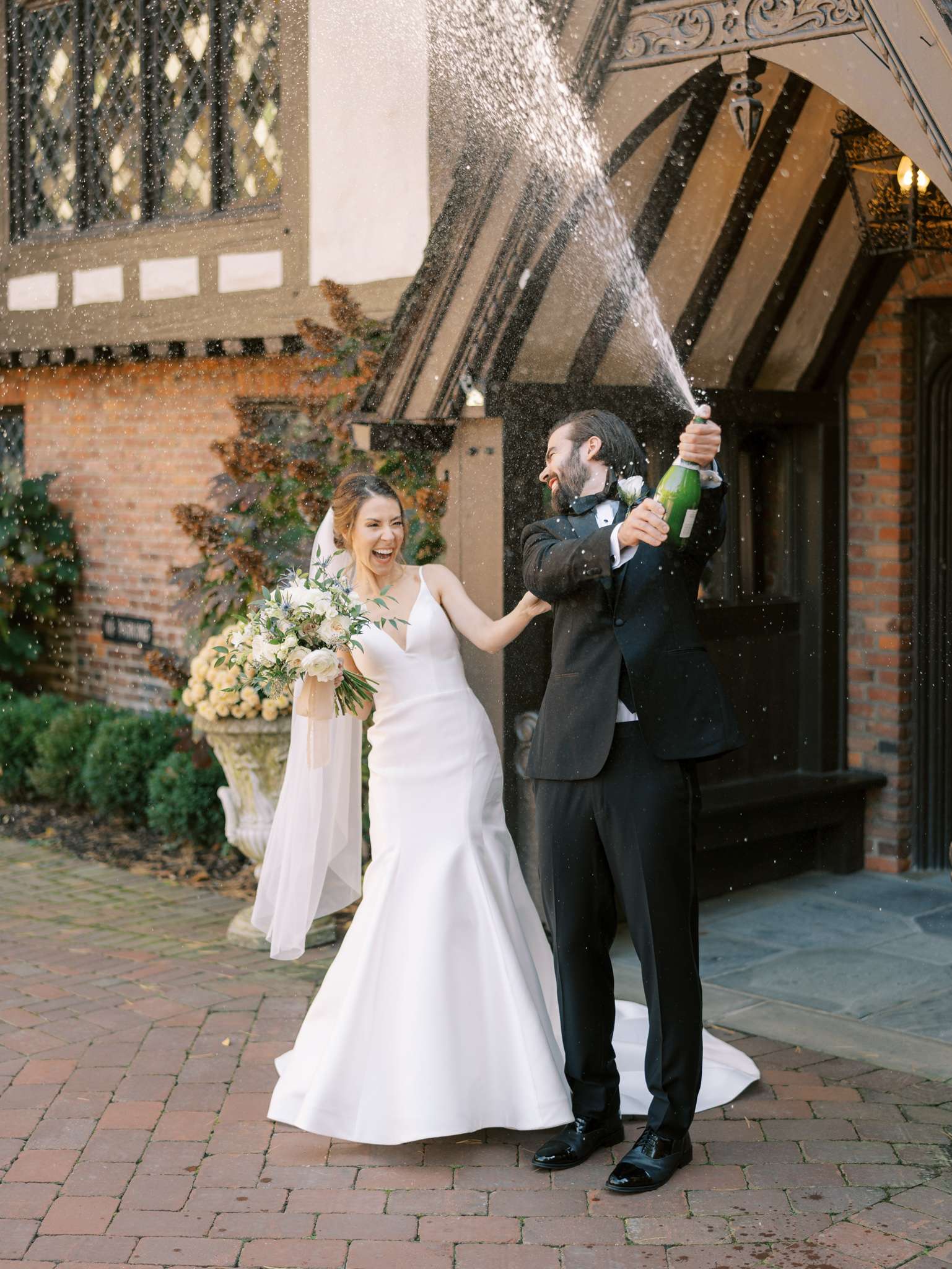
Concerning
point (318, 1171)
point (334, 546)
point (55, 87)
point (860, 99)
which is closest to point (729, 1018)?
point (318, 1171)

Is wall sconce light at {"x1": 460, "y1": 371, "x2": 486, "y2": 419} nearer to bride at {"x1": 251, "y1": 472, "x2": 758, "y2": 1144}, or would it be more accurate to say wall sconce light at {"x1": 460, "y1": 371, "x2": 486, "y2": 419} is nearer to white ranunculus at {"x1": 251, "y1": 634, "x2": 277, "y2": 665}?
bride at {"x1": 251, "y1": 472, "x2": 758, "y2": 1144}

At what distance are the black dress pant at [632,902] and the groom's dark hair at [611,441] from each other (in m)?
0.71

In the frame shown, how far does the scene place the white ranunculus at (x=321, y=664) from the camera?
4.32 meters

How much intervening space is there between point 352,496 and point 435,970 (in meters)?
1.48

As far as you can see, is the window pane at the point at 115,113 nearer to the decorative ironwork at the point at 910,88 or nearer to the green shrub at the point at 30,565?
the green shrub at the point at 30,565

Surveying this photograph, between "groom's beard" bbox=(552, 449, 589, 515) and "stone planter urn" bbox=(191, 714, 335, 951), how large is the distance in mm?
2691

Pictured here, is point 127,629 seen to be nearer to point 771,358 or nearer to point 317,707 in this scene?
point 771,358

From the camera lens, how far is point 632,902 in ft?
13.4

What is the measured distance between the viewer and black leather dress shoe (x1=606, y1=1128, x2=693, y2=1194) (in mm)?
4031

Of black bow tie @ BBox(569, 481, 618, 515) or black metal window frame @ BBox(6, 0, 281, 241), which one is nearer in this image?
black bow tie @ BBox(569, 481, 618, 515)

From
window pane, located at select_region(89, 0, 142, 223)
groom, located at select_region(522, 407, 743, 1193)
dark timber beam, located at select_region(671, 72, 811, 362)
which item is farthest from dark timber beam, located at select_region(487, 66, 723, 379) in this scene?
window pane, located at select_region(89, 0, 142, 223)

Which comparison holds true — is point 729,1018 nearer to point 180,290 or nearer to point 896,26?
point 896,26

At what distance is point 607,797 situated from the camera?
4055mm

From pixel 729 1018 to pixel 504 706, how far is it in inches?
57.1
